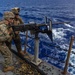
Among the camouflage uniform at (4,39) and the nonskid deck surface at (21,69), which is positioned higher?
the camouflage uniform at (4,39)

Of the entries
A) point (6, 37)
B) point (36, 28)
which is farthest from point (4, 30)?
point (36, 28)

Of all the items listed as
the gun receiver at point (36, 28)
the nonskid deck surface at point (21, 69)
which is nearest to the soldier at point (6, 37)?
the nonskid deck surface at point (21, 69)

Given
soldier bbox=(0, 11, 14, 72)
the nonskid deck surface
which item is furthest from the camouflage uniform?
the nonskid deck surface

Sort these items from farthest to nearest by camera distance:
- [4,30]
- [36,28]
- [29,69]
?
[29,69]
[36,28]
[4,30]

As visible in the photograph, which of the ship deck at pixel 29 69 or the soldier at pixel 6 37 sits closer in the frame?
the soldier at pixel 6 37

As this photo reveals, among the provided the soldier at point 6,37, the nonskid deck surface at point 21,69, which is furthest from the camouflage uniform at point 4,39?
the nonskid deck surface at point 21,69

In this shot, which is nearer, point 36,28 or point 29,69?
point 36,28

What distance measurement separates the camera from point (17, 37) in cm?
794

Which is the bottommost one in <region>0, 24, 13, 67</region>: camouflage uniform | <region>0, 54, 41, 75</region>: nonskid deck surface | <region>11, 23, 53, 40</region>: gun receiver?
<region>0, 54, 41, 75</region>: nonskid deck surface

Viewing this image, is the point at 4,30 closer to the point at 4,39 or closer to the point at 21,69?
the point at 4,39

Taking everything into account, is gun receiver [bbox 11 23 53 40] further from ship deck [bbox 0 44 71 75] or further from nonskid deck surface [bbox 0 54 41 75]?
nonskid deck surface [bbox 0 54 41 75]

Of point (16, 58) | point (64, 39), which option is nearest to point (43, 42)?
point (64, 39)

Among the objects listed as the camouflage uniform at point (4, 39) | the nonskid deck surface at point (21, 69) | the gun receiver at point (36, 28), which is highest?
the gun receiver at point (36, 28)

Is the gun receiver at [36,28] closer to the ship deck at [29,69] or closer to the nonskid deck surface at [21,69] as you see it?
the ship deck at [29,69]
